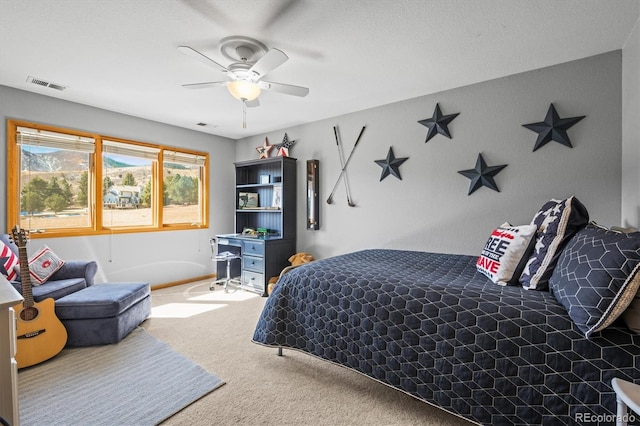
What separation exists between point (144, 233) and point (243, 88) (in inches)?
113

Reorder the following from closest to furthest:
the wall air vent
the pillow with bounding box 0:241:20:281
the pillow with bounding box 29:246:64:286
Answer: the pillow with bounding box 0:241:20:281
the pillow with bounding box 29:246:64:286
the wall air vent

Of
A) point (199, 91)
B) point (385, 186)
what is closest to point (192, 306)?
point (199, 91)

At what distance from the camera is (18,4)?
1.77m

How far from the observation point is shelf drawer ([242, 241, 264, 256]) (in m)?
4.03

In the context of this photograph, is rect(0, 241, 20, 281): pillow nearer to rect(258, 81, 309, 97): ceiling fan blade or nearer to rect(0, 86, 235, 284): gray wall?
rect(0, 86, 235, 284): gray wall

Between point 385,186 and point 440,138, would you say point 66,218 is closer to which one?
point 385,186

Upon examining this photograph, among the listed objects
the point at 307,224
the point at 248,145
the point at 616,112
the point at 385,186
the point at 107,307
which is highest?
the point at 248,145

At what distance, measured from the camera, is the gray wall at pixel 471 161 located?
2375 millimetres

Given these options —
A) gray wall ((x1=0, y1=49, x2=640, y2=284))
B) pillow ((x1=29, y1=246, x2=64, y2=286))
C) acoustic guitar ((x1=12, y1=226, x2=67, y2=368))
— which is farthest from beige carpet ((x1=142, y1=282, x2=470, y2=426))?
gray wall ((x1=0, y1=49, x2=640, y2=284))

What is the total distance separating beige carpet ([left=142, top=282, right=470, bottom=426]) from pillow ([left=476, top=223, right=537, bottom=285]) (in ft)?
2.84

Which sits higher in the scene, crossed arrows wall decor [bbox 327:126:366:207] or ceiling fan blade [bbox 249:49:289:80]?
ceiling fan blade [bbox 249:49:289:80]

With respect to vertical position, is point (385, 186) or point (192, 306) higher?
point (385, 186)

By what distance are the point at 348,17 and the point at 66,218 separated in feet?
12.5

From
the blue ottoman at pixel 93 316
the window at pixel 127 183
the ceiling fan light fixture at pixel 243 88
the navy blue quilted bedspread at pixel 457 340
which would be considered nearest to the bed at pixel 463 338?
the navy blue quilted bedspread at pixel 457 340
